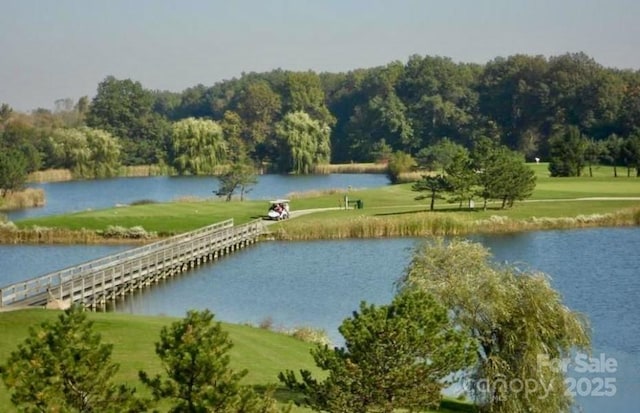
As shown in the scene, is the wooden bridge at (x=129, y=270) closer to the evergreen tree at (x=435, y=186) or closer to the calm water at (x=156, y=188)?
the evergreen tree at (x=435, y=186)

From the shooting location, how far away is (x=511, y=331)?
85.0 ft

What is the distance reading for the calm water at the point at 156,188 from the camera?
92.4 m

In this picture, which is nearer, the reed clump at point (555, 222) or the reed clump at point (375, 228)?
the reed clump at point (375, 228)

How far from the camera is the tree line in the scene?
52.6 feet

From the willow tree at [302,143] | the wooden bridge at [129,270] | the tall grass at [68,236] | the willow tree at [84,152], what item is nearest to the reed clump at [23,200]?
the tall grass at [68,236]

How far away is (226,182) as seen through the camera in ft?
280

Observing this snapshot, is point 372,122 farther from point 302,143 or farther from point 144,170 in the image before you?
point 144,170

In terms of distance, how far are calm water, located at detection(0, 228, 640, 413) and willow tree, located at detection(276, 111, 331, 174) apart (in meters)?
68.9

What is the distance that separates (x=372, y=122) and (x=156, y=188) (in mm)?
51882

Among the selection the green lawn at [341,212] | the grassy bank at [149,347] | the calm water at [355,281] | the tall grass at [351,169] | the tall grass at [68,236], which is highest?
the tall grass at [351,169]

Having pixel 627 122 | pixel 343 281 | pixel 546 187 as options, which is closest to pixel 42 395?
pixel 343 281

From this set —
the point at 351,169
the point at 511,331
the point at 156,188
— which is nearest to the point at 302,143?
the point at 351,169

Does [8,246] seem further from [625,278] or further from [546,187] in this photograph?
[546,187]

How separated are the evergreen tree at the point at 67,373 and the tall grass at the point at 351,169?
117455 mm
